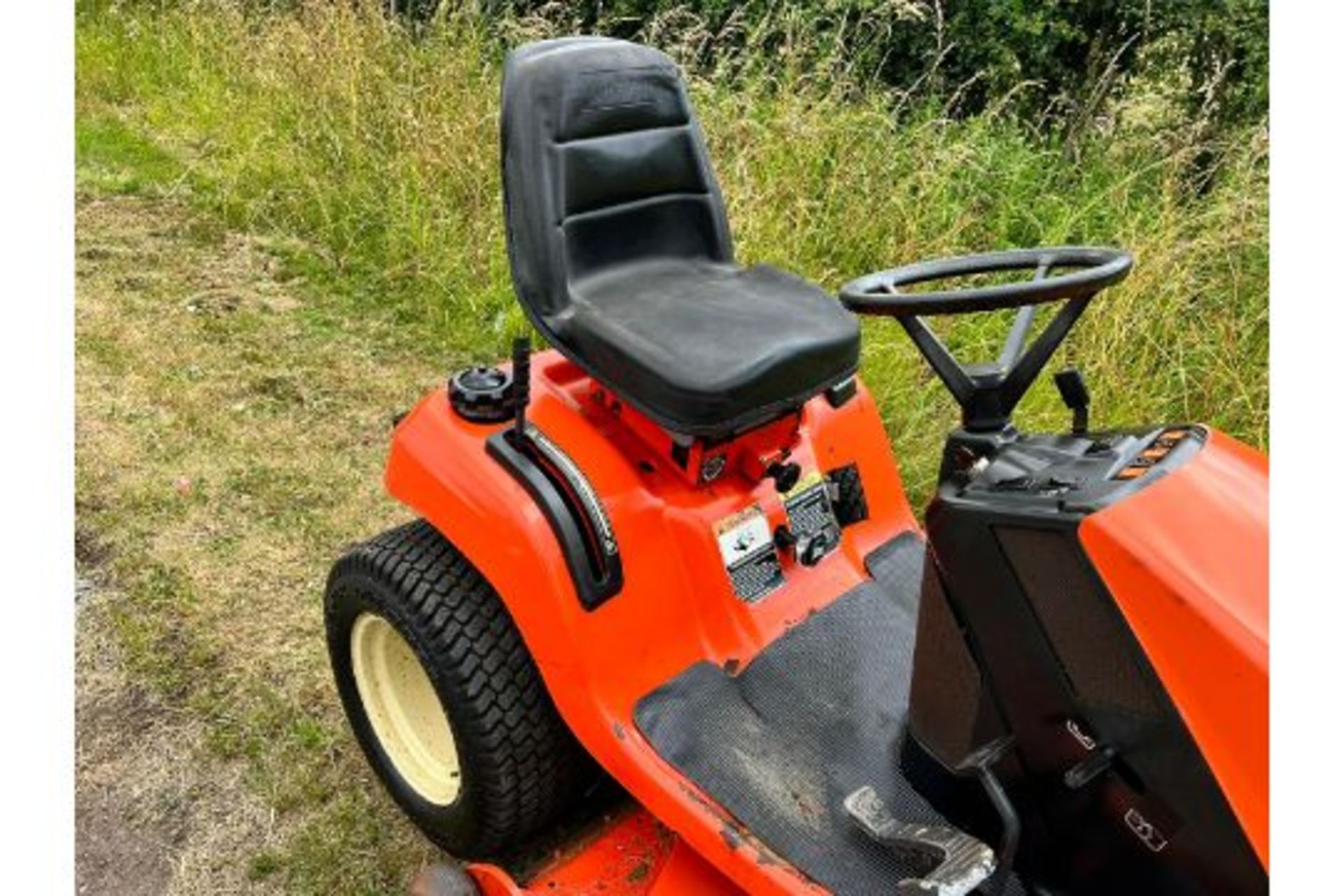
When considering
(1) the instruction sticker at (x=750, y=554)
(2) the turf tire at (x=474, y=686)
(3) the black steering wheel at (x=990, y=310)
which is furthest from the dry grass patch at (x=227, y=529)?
(3) the black steering wheel at (x=990, y=310)

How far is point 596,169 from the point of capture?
2.05m

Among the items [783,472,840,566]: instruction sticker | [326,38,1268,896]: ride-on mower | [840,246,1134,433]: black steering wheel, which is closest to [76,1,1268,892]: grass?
[326,38,1268,896]: ride-on mower

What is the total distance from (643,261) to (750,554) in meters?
0.56

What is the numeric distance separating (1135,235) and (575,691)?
2.45 meters

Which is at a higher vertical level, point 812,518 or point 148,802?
point 812,518

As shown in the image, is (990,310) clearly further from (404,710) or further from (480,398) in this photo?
(404,710)

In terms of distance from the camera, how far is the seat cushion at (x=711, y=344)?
1774 millimetres

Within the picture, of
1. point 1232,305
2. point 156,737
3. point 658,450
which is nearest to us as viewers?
point 658,450

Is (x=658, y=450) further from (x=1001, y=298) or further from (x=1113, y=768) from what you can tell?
(x=1113, y=768)

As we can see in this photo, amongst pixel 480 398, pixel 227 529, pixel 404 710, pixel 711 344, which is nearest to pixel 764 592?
pixel 711 344

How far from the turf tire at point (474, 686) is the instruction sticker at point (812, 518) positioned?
1.74ft

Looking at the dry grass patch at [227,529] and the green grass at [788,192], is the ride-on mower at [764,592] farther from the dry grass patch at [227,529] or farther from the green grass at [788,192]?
the green grass at [788,192]

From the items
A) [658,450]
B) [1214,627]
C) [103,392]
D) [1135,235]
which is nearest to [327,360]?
[103,392]

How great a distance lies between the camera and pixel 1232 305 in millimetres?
3289
